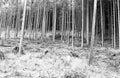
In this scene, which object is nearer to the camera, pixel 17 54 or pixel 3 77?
pixel 3 77

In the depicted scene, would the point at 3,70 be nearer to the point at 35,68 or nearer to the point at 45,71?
the point at 35,68

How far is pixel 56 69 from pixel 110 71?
2587 mm

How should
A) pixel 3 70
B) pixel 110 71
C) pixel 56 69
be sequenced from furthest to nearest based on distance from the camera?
pixel 110 71 < pixel 56 69 < pixel 3 70

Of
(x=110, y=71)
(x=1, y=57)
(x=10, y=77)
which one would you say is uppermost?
(x=1, y=57)

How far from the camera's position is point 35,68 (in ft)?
16.5

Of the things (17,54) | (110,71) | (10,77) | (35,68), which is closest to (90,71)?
(110,71)

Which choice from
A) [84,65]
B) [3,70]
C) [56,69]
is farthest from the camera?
[84,65]

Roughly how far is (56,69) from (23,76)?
1.51 m

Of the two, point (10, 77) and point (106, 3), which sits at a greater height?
point (106, 3)

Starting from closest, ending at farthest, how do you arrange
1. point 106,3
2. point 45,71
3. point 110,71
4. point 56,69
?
point 45,71, point 56,69, point 110,71, point 106,3

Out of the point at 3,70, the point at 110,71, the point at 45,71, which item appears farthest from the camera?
the point at 110,71

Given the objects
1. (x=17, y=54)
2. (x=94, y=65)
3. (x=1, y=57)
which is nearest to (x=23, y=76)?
(x=1, y=57)

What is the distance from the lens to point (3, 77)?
3904 millimetres

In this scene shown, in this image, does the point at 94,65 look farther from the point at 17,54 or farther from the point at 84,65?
the point at 17,54
